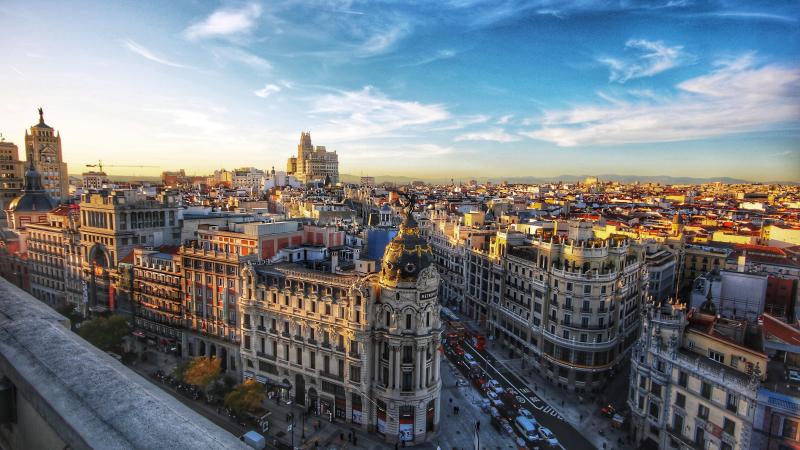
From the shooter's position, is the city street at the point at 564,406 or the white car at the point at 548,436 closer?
the white car at the point at 548,436

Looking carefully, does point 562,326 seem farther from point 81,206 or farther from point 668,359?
point 81,206

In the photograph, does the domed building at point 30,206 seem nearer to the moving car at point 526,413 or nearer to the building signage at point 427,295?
the building signage at point 427,295

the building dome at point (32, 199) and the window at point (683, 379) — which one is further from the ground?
the building dome at point (32, 199)

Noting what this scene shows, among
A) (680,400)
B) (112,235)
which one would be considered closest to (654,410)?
(680,400)

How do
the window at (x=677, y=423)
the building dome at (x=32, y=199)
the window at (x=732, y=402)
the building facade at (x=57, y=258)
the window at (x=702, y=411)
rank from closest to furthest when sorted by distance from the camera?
1. the window at (x=732, y=402)
2. the window at (x=702, y=411)
3. the window at (x=677, y=423)
4. the building facade at (x=57, y=258)
5. the building dome at (x=32, y=199)

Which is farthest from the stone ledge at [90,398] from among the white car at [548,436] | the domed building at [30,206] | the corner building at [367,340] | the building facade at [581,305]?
the domed building at [30,206]

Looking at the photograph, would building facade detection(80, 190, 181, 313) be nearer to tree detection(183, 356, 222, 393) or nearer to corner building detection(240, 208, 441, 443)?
tree detection(183, 356, 222, 393)
